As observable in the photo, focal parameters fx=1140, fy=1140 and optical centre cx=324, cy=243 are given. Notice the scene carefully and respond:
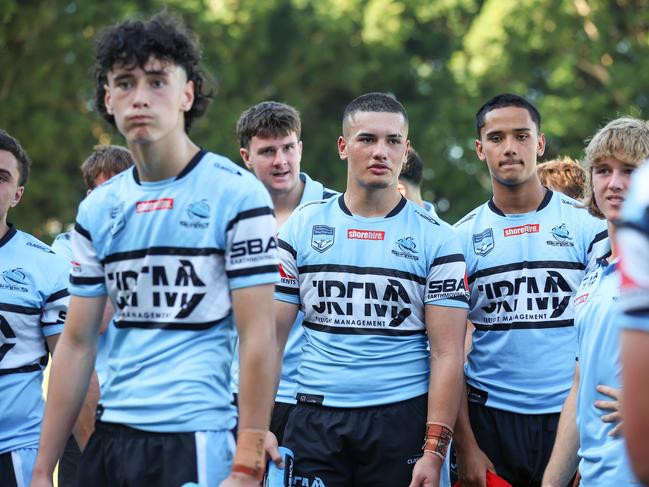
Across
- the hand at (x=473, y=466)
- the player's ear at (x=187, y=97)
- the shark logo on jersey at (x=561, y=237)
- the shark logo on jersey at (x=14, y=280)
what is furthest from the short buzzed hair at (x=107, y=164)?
the player's ear at (x=187, y=97)

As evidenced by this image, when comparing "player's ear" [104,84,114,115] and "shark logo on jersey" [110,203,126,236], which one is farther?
"player's ear" [104,84,114,115]


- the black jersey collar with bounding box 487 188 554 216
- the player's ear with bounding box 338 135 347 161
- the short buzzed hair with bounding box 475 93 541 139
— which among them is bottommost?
the black jersey collar with bounding box 487 188 554 216

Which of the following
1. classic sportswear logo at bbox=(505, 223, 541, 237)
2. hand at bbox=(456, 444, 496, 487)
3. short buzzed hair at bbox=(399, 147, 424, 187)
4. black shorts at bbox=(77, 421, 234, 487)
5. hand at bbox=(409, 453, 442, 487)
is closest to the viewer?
black shorts at bbox=(77, 421, 234, 487)

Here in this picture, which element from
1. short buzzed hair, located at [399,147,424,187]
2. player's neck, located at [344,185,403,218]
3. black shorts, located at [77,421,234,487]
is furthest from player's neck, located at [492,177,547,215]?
black shorts, located at [77,421,234,487]

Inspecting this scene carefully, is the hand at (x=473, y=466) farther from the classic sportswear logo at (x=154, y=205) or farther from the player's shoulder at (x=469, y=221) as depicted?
the classic sportswear logo at (x=154, y=205)

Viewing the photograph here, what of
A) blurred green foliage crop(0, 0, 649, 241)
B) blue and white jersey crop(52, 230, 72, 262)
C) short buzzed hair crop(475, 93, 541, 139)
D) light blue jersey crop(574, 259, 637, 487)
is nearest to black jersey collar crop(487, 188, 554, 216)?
short buzzed hair crop(475, 93, 541, 139)

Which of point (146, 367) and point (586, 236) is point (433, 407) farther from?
→ point (146, 367)

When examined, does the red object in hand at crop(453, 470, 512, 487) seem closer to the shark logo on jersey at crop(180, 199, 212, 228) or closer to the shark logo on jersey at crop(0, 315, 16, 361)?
the shark logo on jersey at crop(0, 315, 16, 361)

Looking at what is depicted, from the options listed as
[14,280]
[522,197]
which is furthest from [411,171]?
[14,280]

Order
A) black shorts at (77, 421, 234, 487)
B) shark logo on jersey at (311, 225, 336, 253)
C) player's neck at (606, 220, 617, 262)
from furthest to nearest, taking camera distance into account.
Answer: shark logo on jersey at (311, 225, 336, 253) → player's neck at (606, 220, 617, 262) → black shorts at (77, 421, 234, 487)

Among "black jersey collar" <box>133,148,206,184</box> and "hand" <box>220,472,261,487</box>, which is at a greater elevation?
"black jersey collar" <box>133,148,206,184</box>

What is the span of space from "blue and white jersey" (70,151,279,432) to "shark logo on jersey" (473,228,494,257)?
2665 millimetres

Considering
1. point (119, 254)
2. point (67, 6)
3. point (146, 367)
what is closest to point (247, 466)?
point (146, 367)

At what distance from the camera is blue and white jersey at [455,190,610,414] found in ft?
20.9
